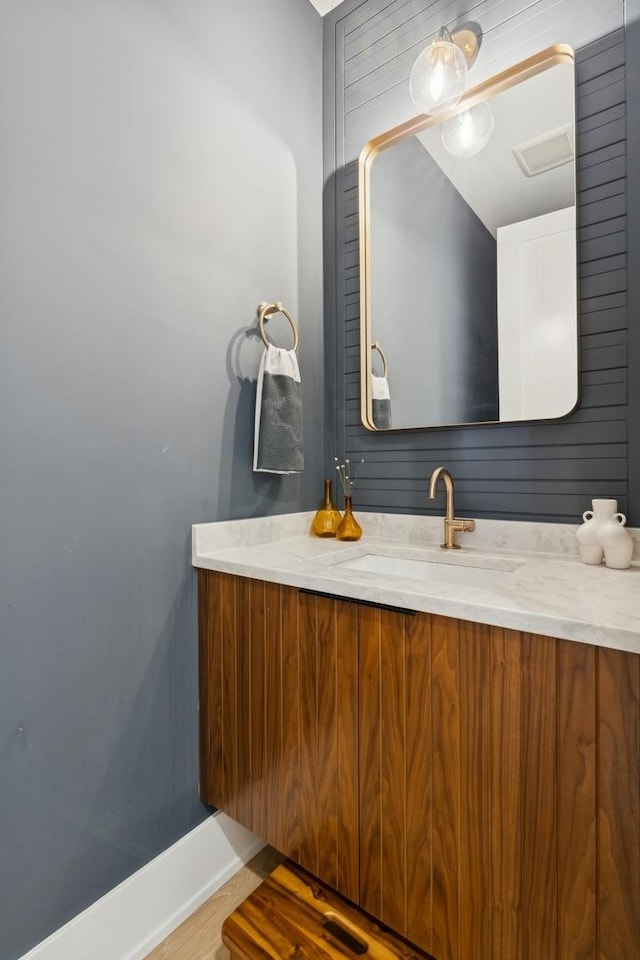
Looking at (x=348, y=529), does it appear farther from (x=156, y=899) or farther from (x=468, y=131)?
(x=468, y=131)

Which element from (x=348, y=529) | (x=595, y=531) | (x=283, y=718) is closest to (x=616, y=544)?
(x=595, y=531)

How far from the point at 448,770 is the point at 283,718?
16.9 inches

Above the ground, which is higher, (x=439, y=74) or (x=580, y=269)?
(x=439, y=74)

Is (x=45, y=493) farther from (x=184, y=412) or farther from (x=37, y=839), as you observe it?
(x=37, y=839)

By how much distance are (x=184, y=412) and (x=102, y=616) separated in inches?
21.8

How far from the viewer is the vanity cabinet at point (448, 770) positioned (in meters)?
0.68

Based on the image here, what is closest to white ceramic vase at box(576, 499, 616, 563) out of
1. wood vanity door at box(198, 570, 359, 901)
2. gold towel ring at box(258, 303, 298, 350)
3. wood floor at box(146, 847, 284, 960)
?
wood vanity door at box(198, 570, 359, 901)

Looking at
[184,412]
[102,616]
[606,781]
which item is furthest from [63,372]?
[606,781]

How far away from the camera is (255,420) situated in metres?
1.46

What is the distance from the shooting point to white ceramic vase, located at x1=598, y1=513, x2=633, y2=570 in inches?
42.3

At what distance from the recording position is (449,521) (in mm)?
1389

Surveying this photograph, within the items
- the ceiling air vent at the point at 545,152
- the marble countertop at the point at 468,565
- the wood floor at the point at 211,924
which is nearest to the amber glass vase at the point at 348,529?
the marble countertop at the point at 468,565

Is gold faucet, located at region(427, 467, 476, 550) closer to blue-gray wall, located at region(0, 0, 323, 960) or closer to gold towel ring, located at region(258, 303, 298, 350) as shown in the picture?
blue-gray wall, located at region(0, 0, 323, 960)

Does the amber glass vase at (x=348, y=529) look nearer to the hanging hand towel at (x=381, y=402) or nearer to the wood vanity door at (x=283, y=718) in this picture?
the hanging hand towel at (x=381, y=402)
